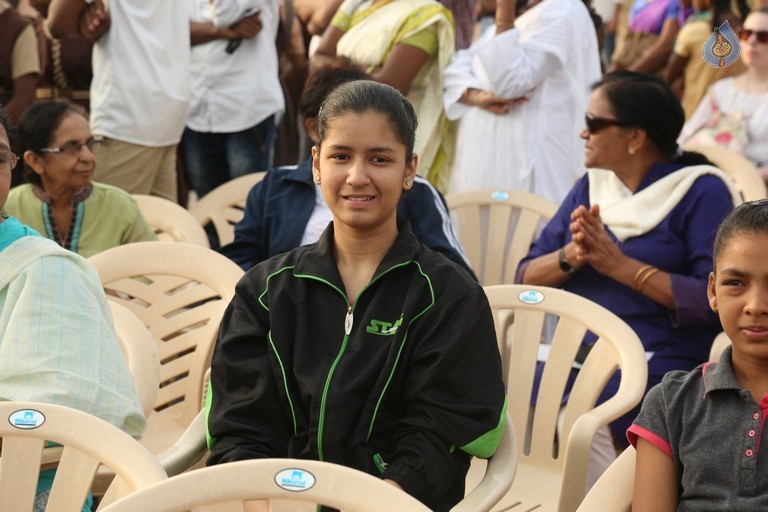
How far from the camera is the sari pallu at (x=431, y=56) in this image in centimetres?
507

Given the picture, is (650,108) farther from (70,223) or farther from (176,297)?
(70,223)

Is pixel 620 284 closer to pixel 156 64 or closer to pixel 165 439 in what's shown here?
pixel 165 439

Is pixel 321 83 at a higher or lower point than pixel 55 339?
higher

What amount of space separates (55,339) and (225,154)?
3.50 metres

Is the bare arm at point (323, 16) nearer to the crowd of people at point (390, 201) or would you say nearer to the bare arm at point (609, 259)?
the crowd of people at point (390, 201)

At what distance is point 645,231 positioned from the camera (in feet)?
11.6

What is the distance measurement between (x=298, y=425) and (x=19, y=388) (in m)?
0.57

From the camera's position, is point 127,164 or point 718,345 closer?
point 718,345

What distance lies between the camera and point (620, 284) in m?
3.59

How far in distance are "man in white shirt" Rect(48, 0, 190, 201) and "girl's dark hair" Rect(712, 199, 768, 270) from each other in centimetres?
344

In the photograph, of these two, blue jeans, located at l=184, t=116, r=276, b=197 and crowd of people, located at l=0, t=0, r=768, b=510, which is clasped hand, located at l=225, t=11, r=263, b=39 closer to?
crowd of people, located at l=0, t=0, r=768, b=510

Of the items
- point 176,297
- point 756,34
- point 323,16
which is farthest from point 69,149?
point 756,34

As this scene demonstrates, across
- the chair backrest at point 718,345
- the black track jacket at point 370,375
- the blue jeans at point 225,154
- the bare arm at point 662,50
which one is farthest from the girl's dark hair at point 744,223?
the bare arm at point 662,50

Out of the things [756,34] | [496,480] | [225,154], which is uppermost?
[756,34]
